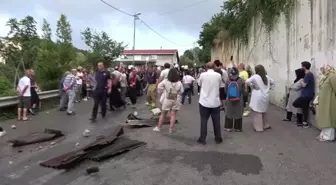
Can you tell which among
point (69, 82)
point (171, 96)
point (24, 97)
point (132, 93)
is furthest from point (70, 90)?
point (171, 96)

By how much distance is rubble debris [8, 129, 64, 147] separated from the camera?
8.15 metres

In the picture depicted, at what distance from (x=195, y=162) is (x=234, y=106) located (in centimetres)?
324

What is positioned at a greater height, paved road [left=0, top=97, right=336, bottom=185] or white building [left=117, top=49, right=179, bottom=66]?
white building [left=117, top=49, right=179, bottom=66]

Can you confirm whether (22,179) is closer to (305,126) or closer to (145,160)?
(145,160)

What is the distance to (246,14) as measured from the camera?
20797 millimetres

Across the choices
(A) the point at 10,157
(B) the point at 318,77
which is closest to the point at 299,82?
(B) the point at 318,77

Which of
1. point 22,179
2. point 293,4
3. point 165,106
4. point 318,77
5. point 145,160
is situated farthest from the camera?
point 293,4

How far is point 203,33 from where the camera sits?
37.5 meters

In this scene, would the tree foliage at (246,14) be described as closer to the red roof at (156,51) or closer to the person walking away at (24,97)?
the person walking away at (24,97)

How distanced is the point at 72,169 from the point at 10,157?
5.58 ft

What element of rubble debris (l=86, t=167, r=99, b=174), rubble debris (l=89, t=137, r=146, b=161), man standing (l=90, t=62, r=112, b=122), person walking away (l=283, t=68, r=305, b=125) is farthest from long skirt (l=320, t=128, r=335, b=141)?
man standing (l=90, t=62, r=112, b=122)

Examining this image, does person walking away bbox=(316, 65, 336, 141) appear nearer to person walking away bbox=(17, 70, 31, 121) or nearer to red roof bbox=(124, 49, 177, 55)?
person walking away bbox=(17, 70, 31, 121)

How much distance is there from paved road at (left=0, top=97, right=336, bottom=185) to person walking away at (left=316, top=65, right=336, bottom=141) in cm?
37

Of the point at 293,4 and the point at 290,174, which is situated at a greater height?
the point at 293,4
